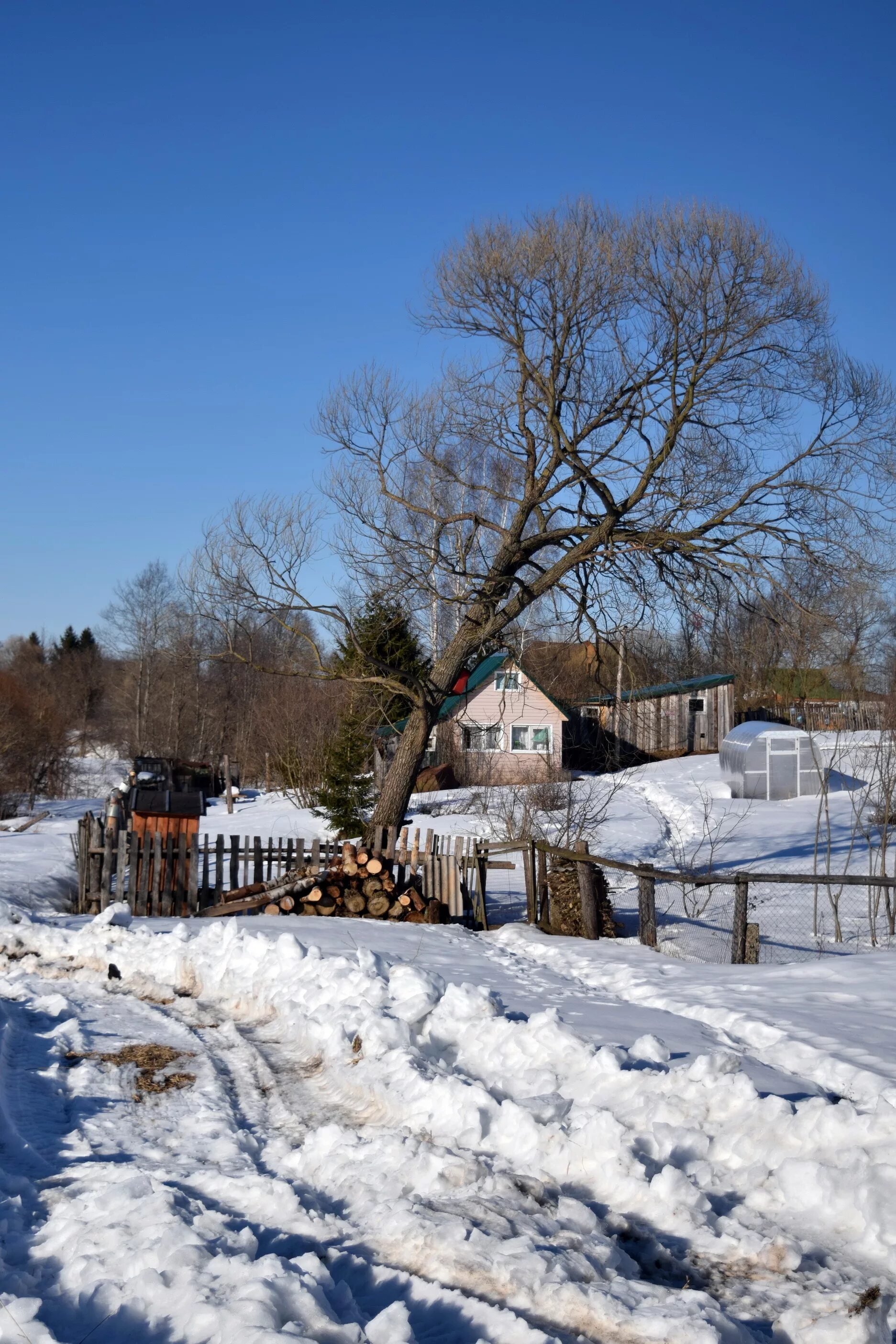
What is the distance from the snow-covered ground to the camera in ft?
11.0

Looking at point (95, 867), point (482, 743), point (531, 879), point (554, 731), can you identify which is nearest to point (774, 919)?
point (531, 879)

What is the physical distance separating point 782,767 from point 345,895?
24865 mm

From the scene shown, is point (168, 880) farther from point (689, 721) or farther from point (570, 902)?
point (689, 721)

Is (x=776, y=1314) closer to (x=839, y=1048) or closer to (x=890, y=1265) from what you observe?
(x=890, y=1265)

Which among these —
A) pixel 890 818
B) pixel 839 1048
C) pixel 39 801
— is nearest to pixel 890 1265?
pixel 839 1048

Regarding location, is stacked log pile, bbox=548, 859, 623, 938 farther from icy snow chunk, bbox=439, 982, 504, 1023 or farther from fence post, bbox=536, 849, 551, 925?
icy snow chunk, bbox=439, 982, 504, 1023

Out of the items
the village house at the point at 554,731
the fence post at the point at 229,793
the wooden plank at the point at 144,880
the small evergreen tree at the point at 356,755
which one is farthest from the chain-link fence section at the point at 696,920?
the fence post at the point at 229,793

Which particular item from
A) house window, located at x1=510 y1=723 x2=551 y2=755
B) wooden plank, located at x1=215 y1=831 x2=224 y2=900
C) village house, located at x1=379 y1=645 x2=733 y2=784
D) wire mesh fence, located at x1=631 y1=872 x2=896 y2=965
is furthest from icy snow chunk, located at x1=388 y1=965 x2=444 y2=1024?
house window, located at x1=510 y1=723 x2=551 y2=755

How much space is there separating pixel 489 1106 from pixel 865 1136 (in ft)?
5.51

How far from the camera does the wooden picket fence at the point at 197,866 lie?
44.1ft

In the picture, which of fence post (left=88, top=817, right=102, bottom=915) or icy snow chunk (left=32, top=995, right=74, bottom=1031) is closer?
icy snow chunk (left=32, top=995, right=74, bottom=1031)

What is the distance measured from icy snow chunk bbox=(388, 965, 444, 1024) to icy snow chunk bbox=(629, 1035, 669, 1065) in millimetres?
1431

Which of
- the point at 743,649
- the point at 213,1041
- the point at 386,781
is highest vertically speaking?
the point at 743,649

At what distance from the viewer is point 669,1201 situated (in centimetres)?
416
